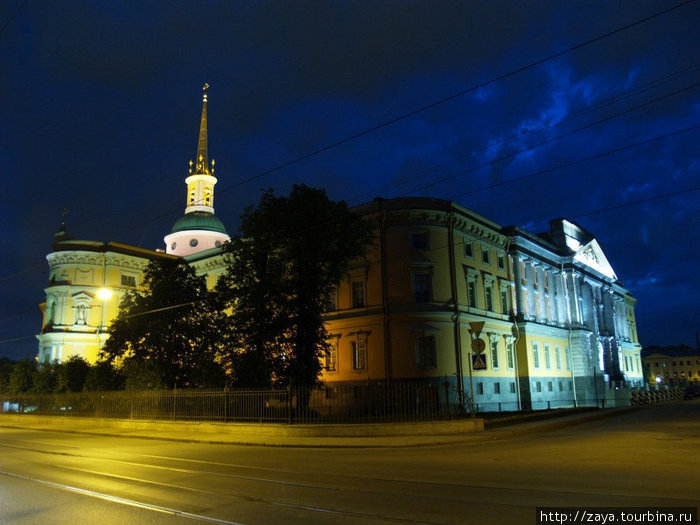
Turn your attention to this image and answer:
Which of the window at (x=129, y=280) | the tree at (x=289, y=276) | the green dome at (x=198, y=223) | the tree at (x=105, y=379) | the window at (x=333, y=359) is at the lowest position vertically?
the tree at (x=105, y=379)

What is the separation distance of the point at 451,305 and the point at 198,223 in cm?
4138

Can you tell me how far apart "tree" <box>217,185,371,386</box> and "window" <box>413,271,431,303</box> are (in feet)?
25.9

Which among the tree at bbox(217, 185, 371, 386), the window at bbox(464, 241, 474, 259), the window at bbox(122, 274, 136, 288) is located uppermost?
the window at bbox(122, 274, 136, 288)

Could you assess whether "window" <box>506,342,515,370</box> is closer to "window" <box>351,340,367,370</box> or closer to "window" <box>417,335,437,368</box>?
"window" <box>417,335,437,368</box>

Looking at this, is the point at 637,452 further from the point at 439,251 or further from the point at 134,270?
the point at 134,270

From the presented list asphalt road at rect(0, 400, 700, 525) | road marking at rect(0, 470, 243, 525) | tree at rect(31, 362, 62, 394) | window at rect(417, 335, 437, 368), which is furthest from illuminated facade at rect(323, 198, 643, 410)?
road marking at rect(0, 470, 243, 525)

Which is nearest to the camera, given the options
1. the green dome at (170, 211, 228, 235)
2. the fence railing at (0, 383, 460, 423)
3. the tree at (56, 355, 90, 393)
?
the fence railing at (0, 383, 460, 423)

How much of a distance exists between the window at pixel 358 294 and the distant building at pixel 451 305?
0.25 feet

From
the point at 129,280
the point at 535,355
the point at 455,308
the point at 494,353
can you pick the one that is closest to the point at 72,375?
the point at 129,280

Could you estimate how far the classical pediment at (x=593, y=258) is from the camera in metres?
58.4

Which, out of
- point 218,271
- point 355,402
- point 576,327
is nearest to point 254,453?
point 355,402

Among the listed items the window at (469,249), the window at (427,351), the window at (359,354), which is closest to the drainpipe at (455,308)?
the window at (427,351)

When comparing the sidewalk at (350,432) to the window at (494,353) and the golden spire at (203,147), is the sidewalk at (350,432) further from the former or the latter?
the golden spire at (203,147)

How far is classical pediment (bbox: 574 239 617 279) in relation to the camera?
192 feet
